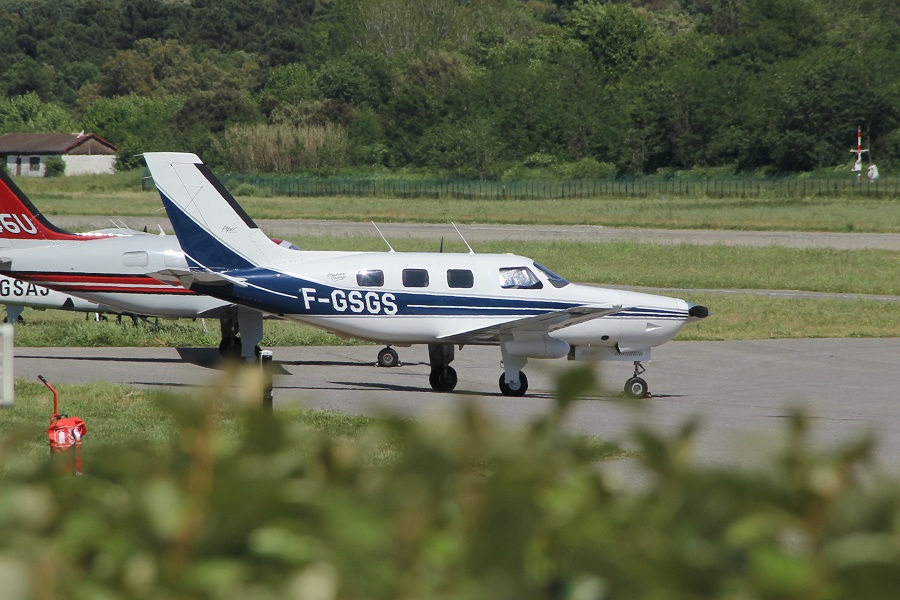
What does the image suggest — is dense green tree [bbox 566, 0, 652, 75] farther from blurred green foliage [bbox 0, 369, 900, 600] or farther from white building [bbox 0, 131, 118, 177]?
blurred green foliage [bbox 0, 369, 900, 600]

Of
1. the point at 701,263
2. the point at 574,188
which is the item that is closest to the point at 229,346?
the point at 701,263

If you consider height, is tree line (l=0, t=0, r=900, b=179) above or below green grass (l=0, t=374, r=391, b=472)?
above

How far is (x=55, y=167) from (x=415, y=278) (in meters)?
92.5

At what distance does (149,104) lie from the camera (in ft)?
363

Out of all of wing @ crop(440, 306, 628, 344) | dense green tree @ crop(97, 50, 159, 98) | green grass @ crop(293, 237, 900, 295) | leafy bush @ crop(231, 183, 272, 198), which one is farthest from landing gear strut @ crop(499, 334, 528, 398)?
dense green tree @ crop(97, 50, 159, 98)

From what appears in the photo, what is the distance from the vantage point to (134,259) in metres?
18.9

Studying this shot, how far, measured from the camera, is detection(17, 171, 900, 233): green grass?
159 ft

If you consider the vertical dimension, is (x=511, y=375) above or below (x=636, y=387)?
above

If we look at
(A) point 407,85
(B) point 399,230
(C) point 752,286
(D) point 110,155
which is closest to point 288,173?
(A) point 407,85

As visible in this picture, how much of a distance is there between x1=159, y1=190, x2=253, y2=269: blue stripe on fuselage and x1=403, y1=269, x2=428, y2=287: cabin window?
2.46m

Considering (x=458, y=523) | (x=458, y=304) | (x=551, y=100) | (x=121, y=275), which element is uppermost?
(x=551, y=100)

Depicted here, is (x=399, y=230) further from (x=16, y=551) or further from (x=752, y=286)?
(x=16, y=551)

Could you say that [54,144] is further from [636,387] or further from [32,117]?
[636,387]

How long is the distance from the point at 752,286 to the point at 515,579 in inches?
1171
